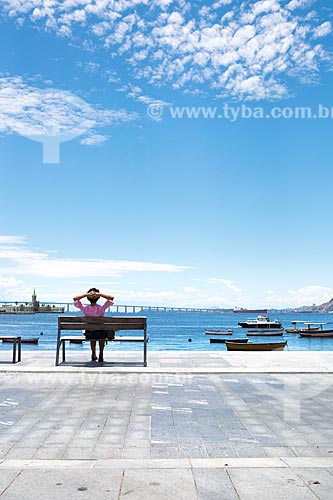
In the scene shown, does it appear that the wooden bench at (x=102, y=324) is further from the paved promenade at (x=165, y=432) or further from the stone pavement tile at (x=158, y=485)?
the stone pavement tile at (x=158, y=485)

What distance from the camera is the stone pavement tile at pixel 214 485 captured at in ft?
14.2

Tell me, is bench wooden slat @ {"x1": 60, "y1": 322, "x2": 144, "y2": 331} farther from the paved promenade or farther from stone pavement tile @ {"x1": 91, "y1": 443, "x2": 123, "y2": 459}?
stone pavement tile @ {"x1": 91, "y1": 443, "x2": 123, "y2": 459}

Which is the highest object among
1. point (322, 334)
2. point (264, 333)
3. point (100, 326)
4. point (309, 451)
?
point (100, 326)

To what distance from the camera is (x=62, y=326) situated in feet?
39.4

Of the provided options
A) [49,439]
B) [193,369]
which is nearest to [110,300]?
[193,369]

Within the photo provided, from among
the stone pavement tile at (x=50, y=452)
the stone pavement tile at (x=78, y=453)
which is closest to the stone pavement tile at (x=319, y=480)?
the stone pavement tile at (x=78, y=453)

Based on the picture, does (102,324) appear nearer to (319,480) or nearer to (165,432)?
(165,432)

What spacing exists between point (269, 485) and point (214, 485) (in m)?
0.47

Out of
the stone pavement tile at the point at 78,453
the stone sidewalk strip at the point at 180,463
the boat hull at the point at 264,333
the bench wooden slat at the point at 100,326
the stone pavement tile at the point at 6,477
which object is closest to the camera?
the stone pavement tile at the point at 6,477

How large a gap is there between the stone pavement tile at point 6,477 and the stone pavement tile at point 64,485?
0.14 feet

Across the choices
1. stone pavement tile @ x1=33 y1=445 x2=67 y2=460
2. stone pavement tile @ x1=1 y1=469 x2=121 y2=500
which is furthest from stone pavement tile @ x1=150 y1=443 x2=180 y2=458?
stone pavement tile @ x1=33 y1=445 x2=67 y2=460

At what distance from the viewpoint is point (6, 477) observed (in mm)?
4742

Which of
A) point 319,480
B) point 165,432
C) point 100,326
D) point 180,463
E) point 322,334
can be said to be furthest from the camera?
point 322,334

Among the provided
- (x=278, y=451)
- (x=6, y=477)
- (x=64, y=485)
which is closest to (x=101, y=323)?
(x=278, y=451)
